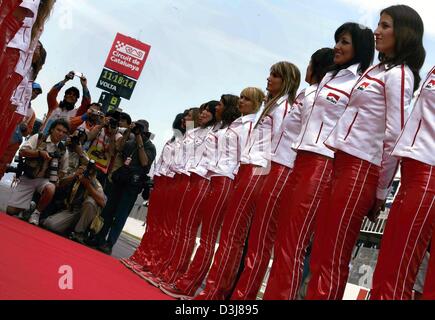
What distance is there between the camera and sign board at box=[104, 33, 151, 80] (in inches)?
1777

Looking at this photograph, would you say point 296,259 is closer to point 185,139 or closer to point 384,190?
point 384,190

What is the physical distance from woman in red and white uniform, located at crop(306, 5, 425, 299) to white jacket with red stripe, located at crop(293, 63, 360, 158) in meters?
0.34

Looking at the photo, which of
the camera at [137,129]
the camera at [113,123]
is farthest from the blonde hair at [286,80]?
the camera at [113,123]

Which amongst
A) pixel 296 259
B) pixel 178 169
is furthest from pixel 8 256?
pixel 178 169

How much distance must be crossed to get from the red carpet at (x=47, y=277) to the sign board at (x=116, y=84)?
29.5 m

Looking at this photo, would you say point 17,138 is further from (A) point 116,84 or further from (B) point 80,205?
(A) point 116,84

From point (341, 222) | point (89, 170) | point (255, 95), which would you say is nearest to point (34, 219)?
point (89, 170)

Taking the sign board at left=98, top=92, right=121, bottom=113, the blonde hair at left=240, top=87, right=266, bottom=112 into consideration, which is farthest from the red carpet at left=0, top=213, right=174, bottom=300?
the sign board at left=98, top=92, right=121, bottom=113

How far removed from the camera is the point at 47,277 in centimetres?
412

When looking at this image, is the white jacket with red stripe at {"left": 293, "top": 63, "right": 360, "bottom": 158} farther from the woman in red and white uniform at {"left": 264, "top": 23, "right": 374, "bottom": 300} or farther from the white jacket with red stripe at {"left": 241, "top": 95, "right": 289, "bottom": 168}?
the white jacket with red stripe at {"left": 241, "top": 95, "right": 289, "bottom": 168}

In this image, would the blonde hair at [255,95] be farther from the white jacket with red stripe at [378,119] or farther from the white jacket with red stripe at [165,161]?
the white jacket with red stripe at [378,119]

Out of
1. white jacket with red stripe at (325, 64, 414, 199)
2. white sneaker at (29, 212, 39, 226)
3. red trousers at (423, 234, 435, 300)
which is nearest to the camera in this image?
red trousers at (423, 234, 435, 300)
